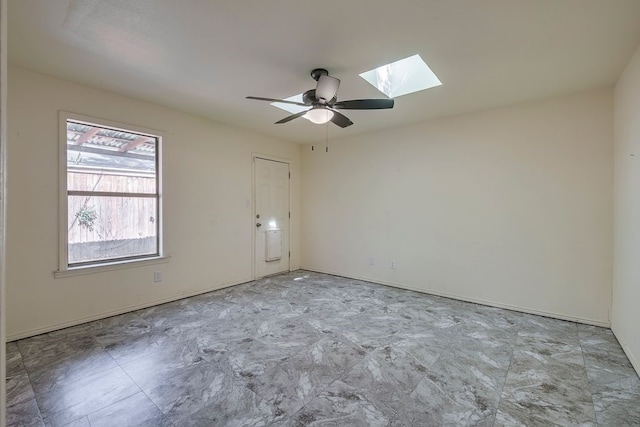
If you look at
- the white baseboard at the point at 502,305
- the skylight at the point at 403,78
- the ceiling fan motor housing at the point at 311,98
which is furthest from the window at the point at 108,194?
the white baseboard at the point at 502,305

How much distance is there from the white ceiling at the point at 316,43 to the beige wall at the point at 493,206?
1.68 feet

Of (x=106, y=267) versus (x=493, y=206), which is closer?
(x=106, y=267)

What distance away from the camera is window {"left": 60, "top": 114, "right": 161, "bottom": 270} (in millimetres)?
3055

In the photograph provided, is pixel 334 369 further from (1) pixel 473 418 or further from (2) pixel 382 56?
(2) pixel 382 56

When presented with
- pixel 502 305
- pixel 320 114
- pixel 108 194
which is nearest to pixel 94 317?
pixel 108 194

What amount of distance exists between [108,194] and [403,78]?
3568mm

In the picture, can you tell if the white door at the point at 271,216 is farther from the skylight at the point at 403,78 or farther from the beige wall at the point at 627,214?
the beige wall at the point at 627,214

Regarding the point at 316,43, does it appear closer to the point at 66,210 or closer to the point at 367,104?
the point at 367,104

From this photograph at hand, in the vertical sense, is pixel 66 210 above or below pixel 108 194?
below

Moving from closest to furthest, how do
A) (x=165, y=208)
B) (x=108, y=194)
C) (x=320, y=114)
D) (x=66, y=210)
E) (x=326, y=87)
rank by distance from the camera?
(x=326, y=87)
(x=320, y=114)
(x=66, y=210)
(x=108, y=194)
(x=165, y=208)

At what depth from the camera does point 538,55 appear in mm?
2391

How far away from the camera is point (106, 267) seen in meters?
3.22

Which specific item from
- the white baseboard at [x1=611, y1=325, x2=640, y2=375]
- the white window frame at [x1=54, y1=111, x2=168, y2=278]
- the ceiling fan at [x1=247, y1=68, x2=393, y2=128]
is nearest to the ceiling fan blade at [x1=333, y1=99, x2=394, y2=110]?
the ceiling fan at [x1=247, y1=68, x2=393, y2=128]

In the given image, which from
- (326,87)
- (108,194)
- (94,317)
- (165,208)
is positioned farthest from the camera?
(165,208)
